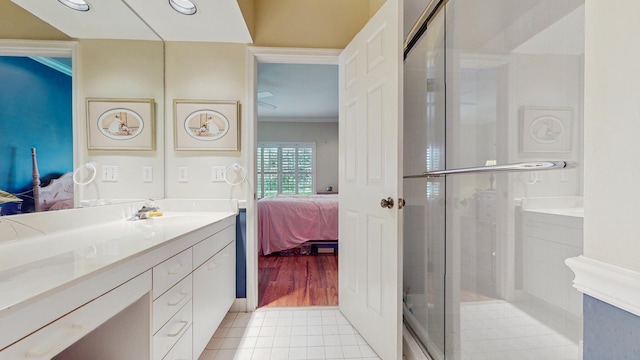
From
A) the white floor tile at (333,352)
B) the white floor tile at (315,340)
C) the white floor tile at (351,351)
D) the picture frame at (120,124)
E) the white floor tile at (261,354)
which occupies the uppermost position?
the picture frame at (120,124)

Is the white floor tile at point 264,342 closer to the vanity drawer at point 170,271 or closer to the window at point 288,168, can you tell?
the vanity drawer at point 170,271

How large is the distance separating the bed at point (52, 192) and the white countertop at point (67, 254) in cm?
12

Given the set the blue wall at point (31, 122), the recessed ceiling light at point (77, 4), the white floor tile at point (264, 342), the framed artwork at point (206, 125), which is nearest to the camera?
the blue wall at point (31, 122)

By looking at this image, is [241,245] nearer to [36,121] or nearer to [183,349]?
[183,349]

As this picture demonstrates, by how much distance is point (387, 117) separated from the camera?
1.41 metres

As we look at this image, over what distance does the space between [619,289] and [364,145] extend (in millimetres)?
1302

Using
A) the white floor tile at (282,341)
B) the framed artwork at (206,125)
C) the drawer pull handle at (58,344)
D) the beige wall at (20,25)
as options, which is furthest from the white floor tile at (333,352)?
the beige wall at (20,25)

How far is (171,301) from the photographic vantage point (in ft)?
3.43

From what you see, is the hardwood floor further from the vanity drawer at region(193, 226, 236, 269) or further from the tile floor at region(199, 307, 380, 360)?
the vanity drawer at region(193, 226, 236, 269)

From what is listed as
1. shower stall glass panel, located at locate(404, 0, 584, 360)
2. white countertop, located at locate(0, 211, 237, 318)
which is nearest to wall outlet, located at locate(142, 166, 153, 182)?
white countertop, located at locate(0, 211, 237, 318)

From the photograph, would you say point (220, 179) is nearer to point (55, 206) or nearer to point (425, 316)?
point (55, 206)

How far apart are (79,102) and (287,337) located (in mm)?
1830

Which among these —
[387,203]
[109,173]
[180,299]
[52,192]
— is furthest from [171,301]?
[387,203]

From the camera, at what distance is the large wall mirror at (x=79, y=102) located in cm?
97
